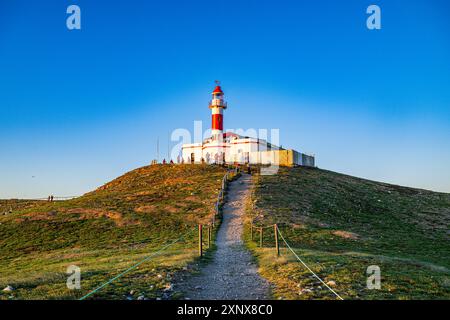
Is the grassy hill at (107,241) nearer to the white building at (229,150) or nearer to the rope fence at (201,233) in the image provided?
the rope fence at (201,233)

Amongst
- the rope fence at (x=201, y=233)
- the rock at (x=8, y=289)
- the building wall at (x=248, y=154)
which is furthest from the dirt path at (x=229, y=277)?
A: the building wall at (x=248, y=154)

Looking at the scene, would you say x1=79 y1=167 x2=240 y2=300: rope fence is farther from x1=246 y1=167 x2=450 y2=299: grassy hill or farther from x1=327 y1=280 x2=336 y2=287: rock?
x1=327 y1=280 x2=336 y2=287: rock

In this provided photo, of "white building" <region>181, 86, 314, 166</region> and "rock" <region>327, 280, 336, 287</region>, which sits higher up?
"white building" <region>181, 86, 314, 166</region>

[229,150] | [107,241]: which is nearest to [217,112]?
[229,150]

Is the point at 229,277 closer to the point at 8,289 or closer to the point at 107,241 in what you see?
the point at 8,289

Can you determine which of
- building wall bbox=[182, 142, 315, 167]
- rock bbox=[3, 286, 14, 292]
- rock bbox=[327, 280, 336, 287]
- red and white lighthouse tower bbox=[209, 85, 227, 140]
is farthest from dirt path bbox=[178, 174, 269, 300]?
red and white lighthouse tower bbox=[209, 85, 227, 140]

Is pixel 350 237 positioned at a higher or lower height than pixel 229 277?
lower

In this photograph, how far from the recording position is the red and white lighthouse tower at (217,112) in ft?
250

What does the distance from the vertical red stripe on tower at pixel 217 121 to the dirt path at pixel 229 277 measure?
167 ft

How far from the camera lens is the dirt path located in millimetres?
11227

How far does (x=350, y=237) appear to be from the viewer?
1059 inches

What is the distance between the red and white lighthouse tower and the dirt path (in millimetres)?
50906

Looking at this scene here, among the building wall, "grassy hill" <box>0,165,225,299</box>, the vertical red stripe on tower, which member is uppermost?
the vertical red stripe on tower

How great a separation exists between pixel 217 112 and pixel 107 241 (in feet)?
171
